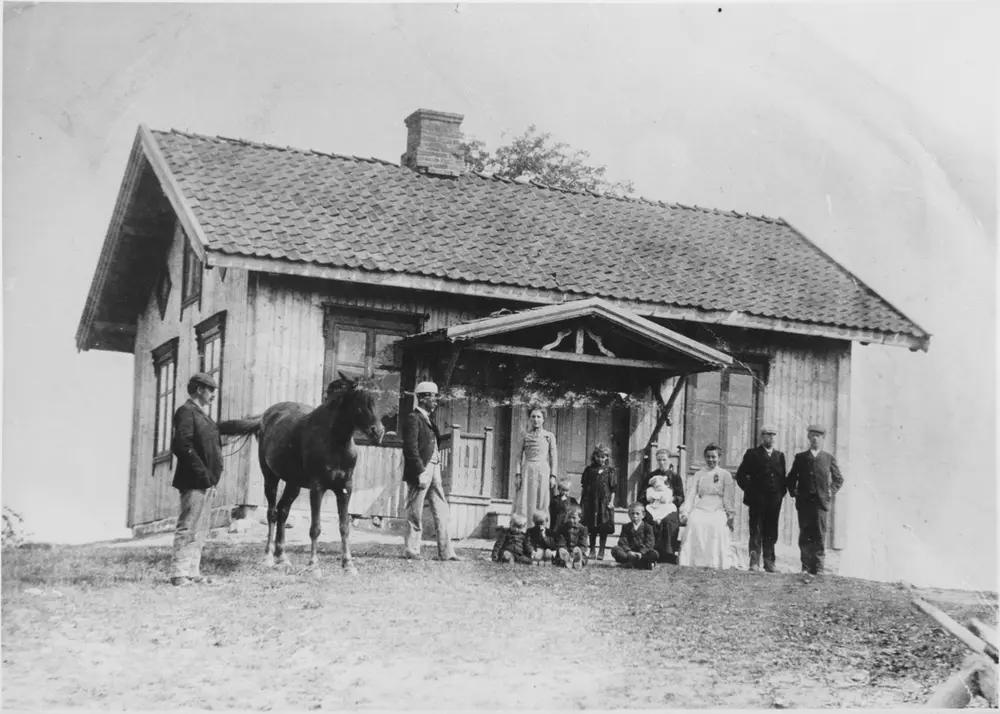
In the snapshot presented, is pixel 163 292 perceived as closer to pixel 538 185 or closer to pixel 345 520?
pixel 538 185

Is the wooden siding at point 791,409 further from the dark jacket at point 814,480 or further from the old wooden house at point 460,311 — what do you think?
the dark jacket at point 814,480

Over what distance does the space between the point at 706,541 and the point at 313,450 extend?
4271 mm

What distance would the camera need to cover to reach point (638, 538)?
45.7 feet

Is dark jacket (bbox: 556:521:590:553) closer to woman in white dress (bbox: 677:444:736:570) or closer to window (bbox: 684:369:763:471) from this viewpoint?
woman in white dress (bbox: 677:444:736:570)

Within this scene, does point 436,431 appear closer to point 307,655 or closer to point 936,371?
point 307,655

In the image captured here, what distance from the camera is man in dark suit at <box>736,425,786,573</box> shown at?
14758 millimetres

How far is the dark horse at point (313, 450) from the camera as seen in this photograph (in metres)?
12.4

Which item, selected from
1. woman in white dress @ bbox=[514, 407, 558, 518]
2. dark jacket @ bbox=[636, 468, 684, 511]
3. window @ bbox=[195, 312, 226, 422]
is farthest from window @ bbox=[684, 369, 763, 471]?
window @ bbox=[195, 312, 226, 422]

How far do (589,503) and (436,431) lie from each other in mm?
1853

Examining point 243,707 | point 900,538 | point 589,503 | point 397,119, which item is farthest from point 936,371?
point 243,707

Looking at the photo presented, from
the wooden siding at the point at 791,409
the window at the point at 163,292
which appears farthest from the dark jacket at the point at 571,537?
the window at the point at 163,292

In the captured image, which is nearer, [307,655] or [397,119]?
[307,655]

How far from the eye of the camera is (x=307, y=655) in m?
10.5

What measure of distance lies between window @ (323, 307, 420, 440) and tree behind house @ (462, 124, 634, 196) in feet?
6.86
